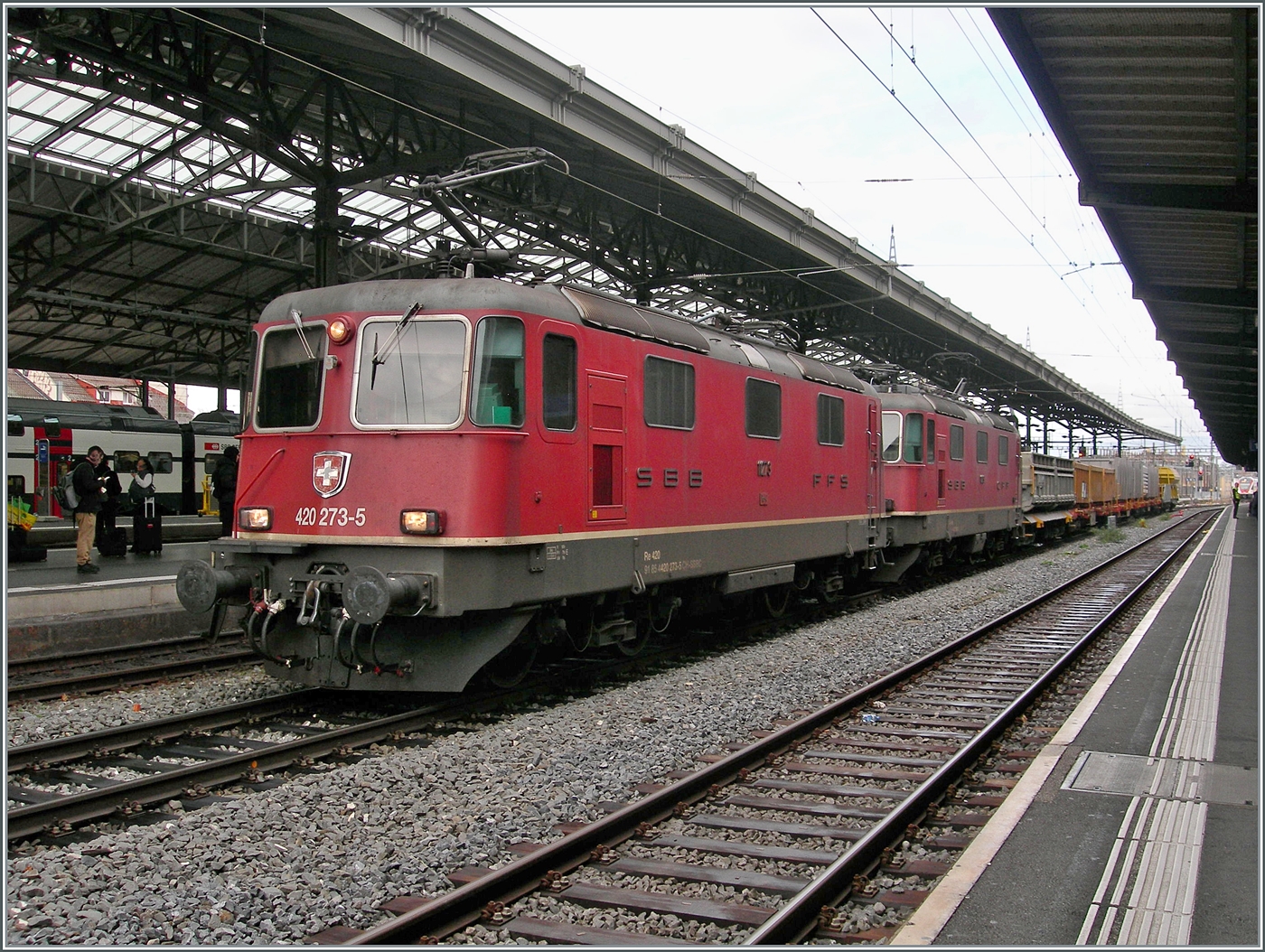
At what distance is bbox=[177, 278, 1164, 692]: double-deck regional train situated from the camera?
307 inches

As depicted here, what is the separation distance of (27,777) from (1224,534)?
43113mm

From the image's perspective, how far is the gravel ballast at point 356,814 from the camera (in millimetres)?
4406

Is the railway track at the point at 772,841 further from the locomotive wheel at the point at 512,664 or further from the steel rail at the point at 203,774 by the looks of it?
the locomotive wheel at the point at 512,664

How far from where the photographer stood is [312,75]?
49.6 ft

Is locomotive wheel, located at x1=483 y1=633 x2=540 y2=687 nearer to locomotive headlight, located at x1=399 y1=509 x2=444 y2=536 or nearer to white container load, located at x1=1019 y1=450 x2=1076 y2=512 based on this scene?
locomotive headlight, located at x1=399 y1=509 x2=444 y2=536

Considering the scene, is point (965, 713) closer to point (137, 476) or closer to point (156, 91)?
point (137, 476)

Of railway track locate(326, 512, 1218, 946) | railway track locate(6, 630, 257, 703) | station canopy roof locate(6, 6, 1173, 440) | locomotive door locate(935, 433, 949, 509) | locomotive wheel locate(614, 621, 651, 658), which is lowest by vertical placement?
railway track locate(326, 512, 1218, 946)

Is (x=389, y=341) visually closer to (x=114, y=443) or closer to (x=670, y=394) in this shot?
(x=670, y=394)

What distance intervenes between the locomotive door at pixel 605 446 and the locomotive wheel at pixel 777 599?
16.8 feet

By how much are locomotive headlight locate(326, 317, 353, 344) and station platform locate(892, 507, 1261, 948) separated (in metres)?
6.00

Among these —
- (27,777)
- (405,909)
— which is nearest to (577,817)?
(405,909)

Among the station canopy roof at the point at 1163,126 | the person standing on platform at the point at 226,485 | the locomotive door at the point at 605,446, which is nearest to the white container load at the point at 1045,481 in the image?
the station canopy roof at the point at 1163,126

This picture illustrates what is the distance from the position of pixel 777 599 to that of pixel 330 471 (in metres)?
7.75

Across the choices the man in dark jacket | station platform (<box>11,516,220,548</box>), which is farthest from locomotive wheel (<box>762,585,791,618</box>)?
station platform (<box>11,516,220,548</box>)
